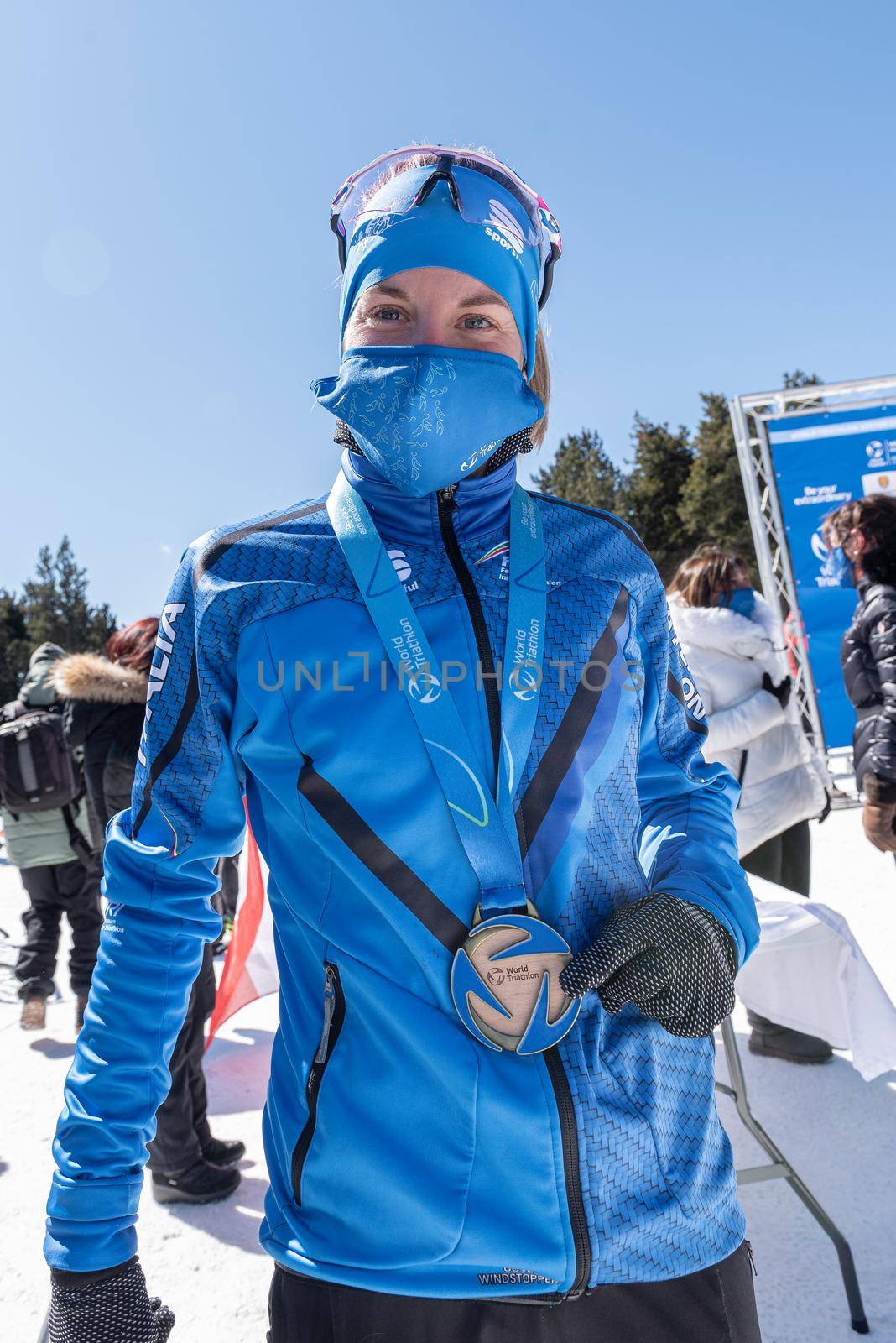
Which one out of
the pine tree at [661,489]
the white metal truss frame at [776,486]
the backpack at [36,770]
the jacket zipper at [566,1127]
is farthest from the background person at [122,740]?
the pine tree at [661,489]

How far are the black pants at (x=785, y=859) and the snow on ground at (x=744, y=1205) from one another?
67cm

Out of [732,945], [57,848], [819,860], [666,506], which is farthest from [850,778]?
[666,506]

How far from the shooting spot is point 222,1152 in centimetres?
339

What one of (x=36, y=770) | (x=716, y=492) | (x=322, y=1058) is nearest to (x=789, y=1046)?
(x=322, y=1058)

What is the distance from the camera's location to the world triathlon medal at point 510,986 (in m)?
0.94

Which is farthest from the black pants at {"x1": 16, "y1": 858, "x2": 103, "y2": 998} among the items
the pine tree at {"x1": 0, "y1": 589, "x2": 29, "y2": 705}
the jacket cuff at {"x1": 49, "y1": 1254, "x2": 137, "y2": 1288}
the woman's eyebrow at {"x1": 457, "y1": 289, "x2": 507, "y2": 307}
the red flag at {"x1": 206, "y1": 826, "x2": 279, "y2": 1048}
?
the pine tree at {"x1": 0, "y1": 589, "x2": 29, "y2": 705}

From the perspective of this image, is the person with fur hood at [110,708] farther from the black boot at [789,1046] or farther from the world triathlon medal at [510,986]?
the world triathlon medal at [510,986]

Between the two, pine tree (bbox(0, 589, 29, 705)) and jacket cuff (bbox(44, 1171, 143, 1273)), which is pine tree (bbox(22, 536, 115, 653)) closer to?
pine tree (bbox(0, 589, 29, 705))

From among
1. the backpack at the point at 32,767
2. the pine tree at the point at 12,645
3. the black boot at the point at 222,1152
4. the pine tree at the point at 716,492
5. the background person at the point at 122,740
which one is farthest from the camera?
the pine tree at the point at 12,645

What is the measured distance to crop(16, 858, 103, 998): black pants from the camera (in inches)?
197

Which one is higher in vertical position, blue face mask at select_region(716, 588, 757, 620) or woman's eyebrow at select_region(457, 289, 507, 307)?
woman's eyebrow at select_region(457, 289, 507, 307)

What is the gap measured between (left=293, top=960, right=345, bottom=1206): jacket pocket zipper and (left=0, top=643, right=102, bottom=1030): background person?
14.9 feet

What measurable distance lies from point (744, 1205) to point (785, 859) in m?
1.84

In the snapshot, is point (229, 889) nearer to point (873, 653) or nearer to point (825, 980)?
point (825, 980)
